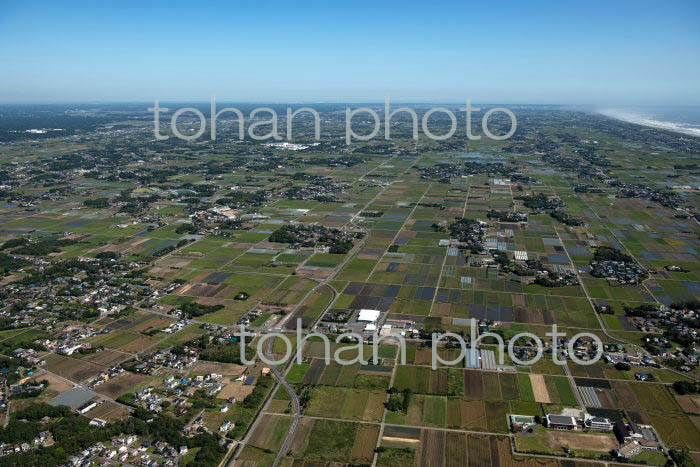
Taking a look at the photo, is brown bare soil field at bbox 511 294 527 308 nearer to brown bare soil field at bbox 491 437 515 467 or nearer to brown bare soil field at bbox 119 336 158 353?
brown bare soil field at bbox 491 437 515 467

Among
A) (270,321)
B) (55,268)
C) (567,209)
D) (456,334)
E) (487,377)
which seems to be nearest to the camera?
(487,377)

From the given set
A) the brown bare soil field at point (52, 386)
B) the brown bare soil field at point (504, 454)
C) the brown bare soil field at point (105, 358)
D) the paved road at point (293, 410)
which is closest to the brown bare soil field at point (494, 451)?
the brown bare soil field at point (504, 454)

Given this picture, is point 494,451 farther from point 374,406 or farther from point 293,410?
point 293,410

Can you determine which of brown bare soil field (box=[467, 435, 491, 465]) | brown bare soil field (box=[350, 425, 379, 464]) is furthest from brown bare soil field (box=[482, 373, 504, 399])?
brown bare soil field (box=[350, 425, 379, 464])

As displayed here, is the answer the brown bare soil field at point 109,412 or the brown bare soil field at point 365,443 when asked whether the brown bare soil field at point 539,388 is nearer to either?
the brown bare soil field at point 365,443

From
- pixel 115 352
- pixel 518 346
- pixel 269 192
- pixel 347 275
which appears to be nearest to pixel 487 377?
pixel 518 346

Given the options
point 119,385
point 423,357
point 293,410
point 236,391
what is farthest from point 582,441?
point 119,385

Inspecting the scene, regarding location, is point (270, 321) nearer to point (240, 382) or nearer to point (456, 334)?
point (240, 382)
